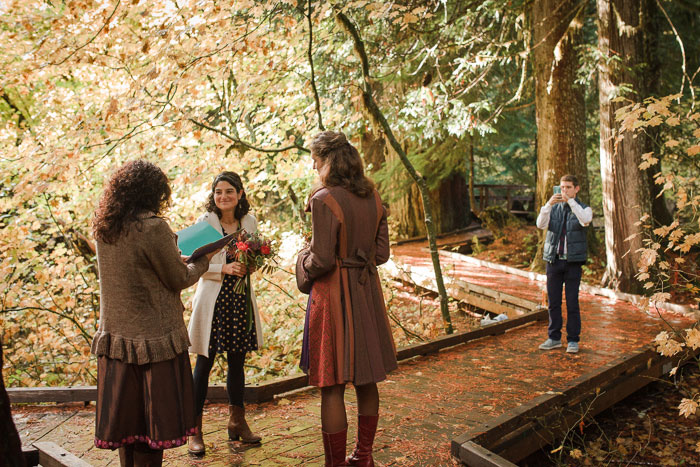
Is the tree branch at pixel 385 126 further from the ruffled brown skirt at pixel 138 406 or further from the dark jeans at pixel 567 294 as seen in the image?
the ruffled brown skirt at pixel 138 406

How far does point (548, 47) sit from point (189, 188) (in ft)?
25.8

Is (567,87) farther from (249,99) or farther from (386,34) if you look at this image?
(249,99)

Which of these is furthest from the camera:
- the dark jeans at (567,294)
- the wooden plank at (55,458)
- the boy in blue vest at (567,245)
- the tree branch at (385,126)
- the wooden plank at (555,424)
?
the tree branch at (385,126)

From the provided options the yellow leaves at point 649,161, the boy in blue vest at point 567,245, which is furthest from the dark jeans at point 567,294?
the yellow leaves at point 649,161

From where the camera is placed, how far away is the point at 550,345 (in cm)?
644

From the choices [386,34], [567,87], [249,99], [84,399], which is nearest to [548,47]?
[567,87]

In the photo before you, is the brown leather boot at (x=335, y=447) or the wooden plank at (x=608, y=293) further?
the wooden plank at (x=608, y=293)

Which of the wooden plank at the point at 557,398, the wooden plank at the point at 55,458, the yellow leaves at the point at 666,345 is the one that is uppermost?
the wooden plank at the point at 55,458

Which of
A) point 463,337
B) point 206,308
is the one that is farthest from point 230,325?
point 463,337

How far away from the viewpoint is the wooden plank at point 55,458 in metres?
2.90

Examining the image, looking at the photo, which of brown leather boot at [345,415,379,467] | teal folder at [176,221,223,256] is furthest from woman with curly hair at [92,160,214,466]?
brown leather boot at [345,415,379,467]

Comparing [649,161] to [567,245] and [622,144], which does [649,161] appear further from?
[622,144]

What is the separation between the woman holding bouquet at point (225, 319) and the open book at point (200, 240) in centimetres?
31

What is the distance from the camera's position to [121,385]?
271 cm
